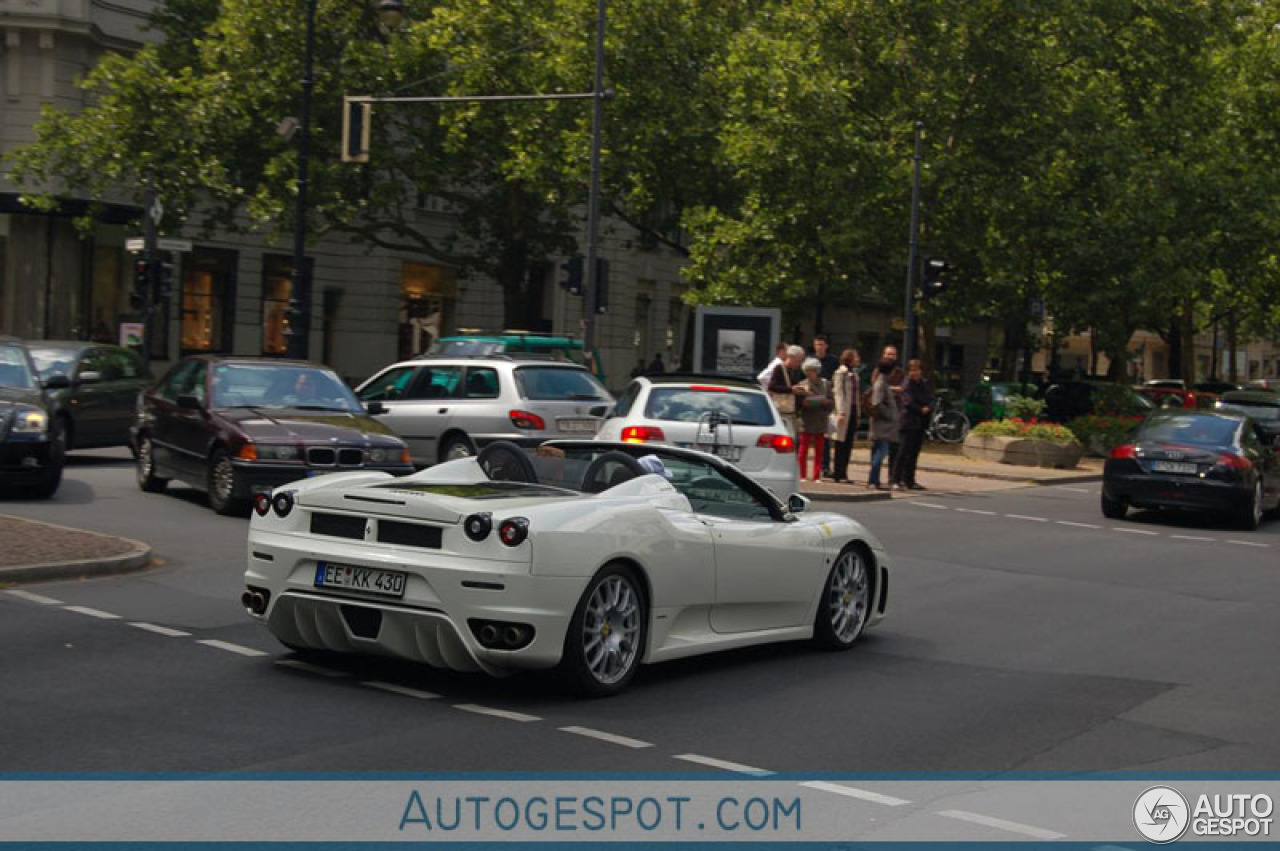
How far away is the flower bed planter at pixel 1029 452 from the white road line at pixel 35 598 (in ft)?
74.1

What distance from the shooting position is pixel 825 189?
36281mm

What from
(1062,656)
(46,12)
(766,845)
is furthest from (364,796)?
(46,12)

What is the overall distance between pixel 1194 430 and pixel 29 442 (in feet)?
45.8

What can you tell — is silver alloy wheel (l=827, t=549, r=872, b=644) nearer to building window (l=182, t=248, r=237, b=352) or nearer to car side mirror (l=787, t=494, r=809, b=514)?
car side mirror (l=787, t=494, r=809, b=514)

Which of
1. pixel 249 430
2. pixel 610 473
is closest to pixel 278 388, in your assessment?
pixel 249 430

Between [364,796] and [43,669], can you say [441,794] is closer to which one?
[364,796]

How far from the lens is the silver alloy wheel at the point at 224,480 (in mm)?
15773

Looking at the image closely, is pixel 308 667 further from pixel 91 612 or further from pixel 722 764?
pixel 722 764

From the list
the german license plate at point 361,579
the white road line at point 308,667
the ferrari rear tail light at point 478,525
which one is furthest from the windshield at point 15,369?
the ferrari rear tail light at point 478,525

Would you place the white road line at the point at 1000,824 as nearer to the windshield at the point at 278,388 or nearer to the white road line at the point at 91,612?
the white road line at the point at 91,612

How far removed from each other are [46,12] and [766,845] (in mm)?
Answer: 36524

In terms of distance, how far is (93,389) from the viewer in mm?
21688

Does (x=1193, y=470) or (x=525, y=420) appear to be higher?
(x=525, y=420)

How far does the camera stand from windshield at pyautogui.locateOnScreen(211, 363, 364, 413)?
1689 cm
